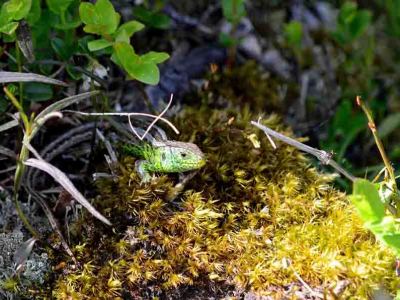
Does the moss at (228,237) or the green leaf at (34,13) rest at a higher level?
the green leaf at (34,13)

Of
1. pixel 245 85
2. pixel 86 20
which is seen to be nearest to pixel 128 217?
pixel 86 20

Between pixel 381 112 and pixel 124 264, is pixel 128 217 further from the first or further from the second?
pixel 381 112

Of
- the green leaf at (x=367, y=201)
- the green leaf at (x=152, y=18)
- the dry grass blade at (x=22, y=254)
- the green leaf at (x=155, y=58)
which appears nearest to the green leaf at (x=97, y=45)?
the green leaf at (x=155, y=58)

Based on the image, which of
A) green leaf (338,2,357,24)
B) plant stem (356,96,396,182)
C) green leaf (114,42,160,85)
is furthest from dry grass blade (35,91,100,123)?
green leaf (338,2,357,24)

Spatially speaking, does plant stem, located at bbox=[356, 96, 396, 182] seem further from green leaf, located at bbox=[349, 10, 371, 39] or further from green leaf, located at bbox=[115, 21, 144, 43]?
green leaf, located at bbox=[349, 10, 371, 39]

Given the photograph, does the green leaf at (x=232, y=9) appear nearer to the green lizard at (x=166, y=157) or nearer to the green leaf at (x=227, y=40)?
the green leaf at (x=227, y=40)

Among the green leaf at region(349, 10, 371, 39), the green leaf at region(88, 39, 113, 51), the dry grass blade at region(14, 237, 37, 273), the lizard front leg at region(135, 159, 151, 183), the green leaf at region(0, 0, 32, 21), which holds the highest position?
the green leaf at region(0, 0, 32, 21)
